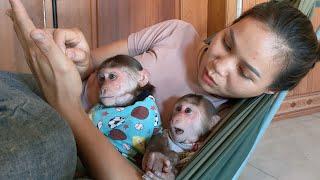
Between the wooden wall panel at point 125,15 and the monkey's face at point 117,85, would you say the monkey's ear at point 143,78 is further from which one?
the wooden wall panel at point 125,15

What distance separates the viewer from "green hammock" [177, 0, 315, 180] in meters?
0.88

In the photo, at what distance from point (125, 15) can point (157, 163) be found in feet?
5.47

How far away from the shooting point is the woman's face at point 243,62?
985 millimetres

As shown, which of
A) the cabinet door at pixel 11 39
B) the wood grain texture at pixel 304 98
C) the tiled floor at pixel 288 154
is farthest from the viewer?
the wood grain texture at pixel 304 98

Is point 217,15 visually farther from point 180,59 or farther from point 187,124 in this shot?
point 187,124

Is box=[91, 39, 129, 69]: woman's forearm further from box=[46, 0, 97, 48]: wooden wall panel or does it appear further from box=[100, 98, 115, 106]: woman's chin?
box=[46, 0, 97, 48]: wooden wall panel

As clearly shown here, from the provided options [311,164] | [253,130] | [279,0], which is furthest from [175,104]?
[311,164]

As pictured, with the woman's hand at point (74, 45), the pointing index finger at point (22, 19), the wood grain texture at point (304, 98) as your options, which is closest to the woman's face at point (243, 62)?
the woman's hand at point (74, 45)

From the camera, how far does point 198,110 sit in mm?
1057

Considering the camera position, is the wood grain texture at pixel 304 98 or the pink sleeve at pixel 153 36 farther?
the wood grain texture at pixel 304 98

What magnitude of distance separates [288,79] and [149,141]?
0.38m

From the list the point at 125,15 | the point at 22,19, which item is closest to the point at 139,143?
the point at 22,19

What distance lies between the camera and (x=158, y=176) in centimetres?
85

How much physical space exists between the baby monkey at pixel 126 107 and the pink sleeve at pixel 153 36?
123mm
